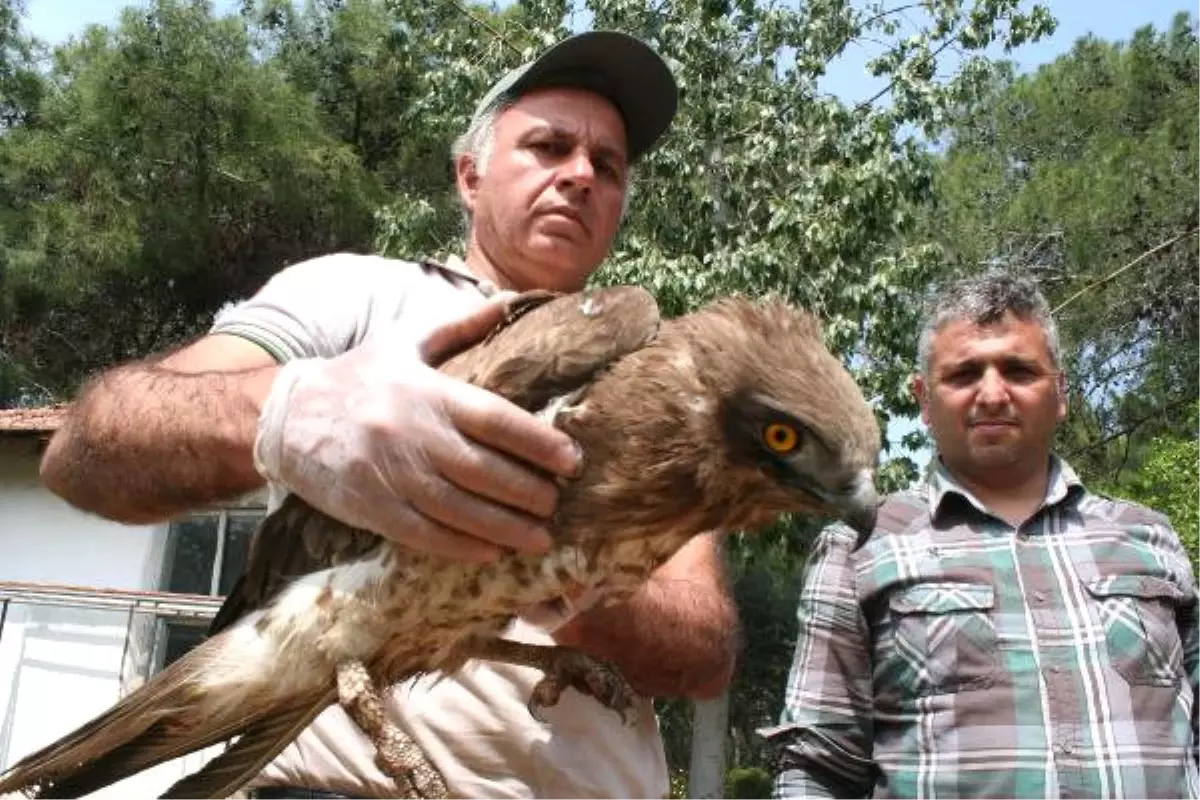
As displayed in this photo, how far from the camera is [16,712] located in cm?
1600

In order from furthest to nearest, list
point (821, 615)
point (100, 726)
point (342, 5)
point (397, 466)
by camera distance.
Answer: point (342, 5)
point (821, 615)
point (100, 726)
point (397, 466)

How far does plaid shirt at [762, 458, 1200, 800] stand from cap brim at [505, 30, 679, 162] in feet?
5.15

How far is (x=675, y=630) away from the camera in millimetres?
3172

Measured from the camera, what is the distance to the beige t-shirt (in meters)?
2.91

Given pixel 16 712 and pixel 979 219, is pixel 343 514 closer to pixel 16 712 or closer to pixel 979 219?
pixel 16 712

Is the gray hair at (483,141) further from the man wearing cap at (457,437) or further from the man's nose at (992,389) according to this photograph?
the man's nose at (992,389)

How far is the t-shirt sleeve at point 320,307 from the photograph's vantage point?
287 cm

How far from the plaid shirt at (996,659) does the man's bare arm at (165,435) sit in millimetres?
2189

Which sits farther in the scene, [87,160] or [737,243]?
[87,160]

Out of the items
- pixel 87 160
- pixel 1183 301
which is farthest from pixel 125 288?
pixel 1183 301

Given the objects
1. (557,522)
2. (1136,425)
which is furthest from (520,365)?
(1136,425)

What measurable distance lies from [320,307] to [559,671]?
1043 mm

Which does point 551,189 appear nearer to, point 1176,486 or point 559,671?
point 559,671

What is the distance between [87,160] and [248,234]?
279cm
